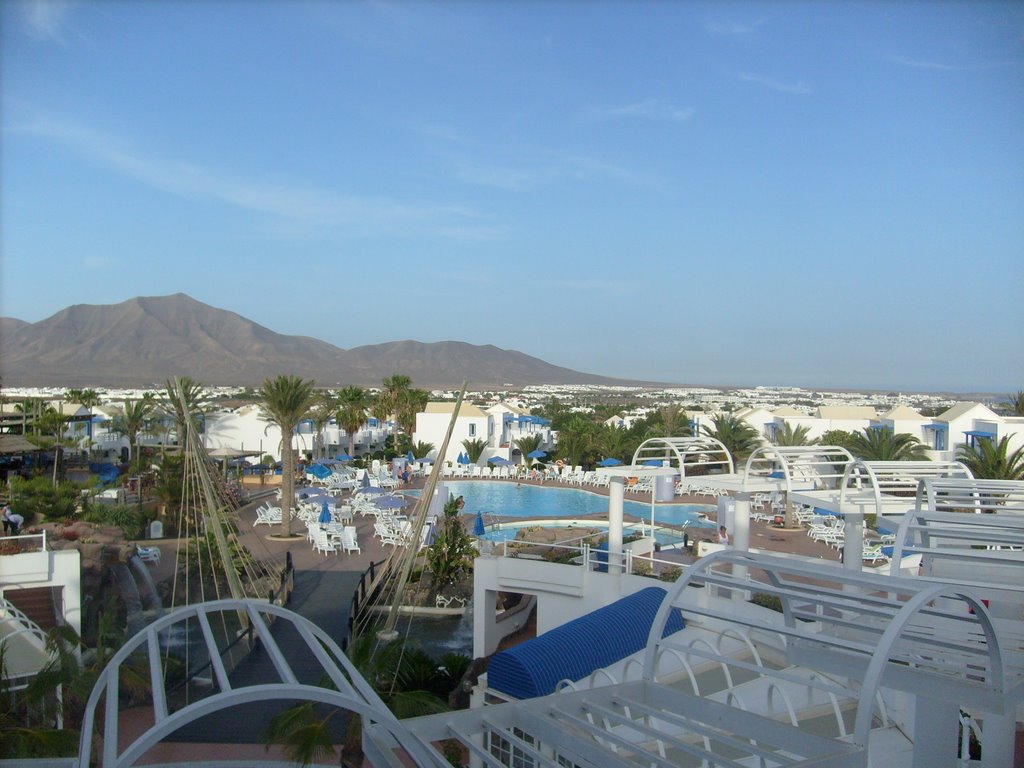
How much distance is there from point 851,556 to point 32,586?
374 inches

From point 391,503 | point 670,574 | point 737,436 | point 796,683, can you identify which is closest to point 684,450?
point 670,574

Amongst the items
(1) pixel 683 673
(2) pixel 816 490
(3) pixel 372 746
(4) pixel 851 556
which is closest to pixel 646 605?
(1) pixel 683 673

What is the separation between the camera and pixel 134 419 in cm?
3055

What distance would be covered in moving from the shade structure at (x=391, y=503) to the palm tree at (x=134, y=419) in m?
13.0

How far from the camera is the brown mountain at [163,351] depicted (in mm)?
105500

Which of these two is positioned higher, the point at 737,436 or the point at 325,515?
the point at 737,436

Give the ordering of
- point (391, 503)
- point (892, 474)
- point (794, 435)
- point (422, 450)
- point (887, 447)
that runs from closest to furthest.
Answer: point (892, 474) < point (887, 447) < point (391, 503) < point (794, 435) < point (422, 450)

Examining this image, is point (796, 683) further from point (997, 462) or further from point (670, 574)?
point (997, 462)

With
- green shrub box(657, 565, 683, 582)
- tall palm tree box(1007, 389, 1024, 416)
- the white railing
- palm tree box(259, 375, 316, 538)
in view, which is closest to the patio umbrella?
palm tree box(259, 375, 316, 538)

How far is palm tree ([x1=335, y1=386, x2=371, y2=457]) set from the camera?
34500 millimetres

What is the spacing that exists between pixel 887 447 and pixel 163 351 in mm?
118291

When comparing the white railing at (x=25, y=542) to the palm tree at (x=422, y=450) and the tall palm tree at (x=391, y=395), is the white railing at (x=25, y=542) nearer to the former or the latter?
the palm tree at (x=422, y=450)

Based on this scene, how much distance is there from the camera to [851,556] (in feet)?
28.6

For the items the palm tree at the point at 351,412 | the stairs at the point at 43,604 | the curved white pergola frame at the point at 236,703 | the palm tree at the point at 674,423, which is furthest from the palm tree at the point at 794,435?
the curved white pergola frame at the point at 236,703
